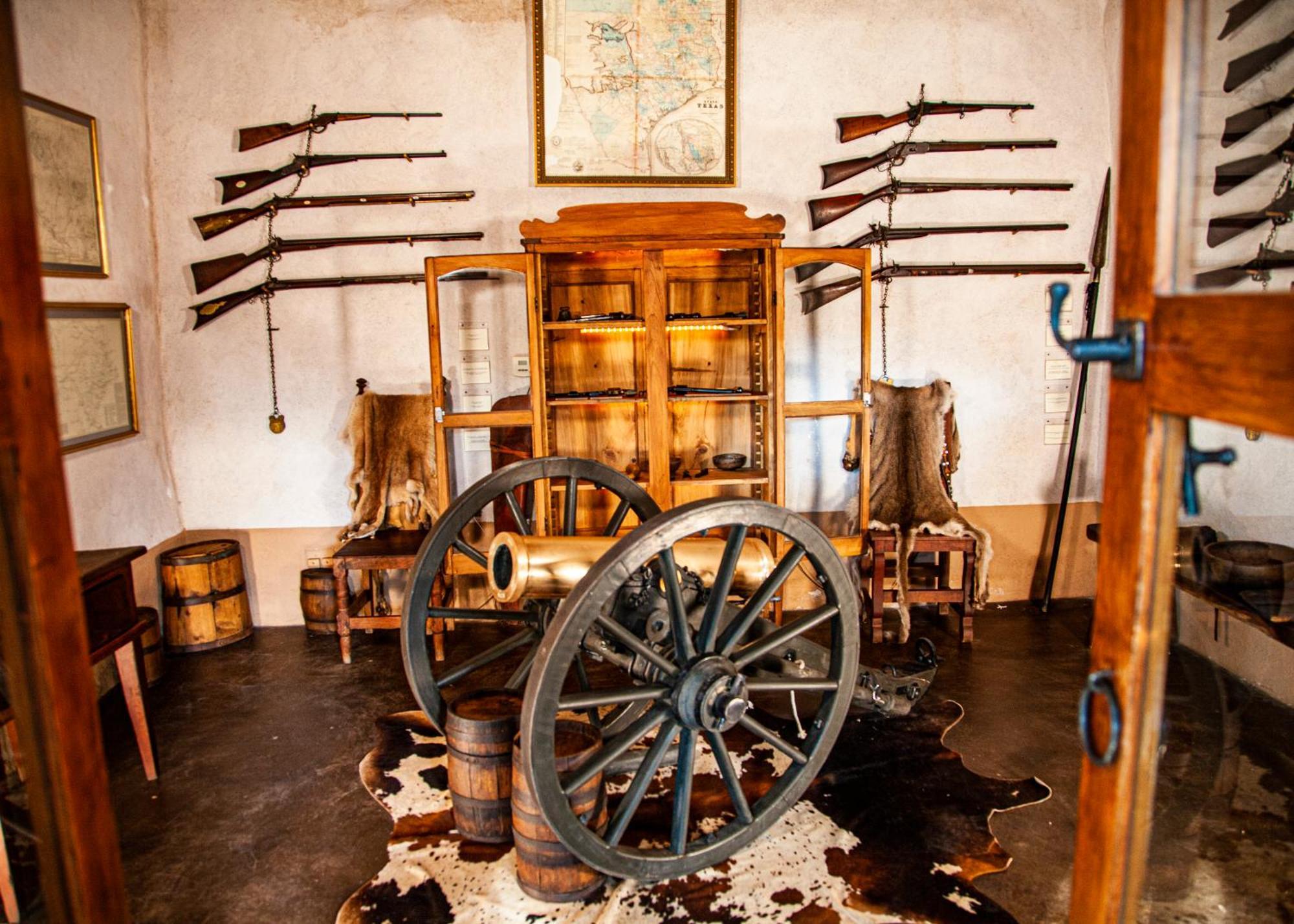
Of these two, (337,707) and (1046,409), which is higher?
(1046,409)

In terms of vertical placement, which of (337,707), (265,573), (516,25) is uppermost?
(516,25)

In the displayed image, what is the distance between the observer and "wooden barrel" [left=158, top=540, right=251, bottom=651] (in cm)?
493

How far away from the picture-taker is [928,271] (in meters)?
5.39

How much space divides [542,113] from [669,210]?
121 centimetres

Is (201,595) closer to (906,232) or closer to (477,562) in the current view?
(477,562)

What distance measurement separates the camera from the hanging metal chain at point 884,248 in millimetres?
5320

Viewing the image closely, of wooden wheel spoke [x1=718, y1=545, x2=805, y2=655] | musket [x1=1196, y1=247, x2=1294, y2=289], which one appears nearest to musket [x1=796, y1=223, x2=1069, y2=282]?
musket [x1=1196, y1=247, x2=1294, y2=289]

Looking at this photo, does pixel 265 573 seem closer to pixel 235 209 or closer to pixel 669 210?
pixel 235 209

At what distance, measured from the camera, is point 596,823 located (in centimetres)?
278

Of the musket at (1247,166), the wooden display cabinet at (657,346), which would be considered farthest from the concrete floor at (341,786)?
the musket at (1247,166)

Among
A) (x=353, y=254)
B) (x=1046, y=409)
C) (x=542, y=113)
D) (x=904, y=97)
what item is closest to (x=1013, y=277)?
(x=1046, y=409)

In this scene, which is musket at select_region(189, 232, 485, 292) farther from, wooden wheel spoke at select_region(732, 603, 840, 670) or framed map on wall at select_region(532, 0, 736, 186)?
wooden wheel spoke at select_region(732, 603, 840, 670)

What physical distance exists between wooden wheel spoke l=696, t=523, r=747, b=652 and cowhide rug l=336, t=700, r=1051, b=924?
78 centimetres

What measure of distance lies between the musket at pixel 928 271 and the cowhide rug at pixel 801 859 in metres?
2.64
